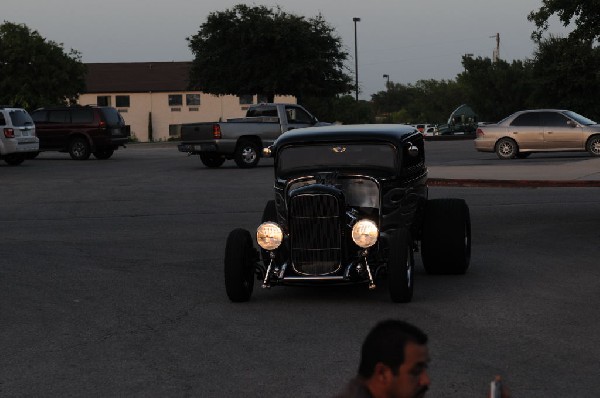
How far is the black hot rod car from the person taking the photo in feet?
35.0

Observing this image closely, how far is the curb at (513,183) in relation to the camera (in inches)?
990

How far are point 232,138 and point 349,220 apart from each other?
2573 cm

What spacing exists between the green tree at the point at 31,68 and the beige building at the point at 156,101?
1608 inches

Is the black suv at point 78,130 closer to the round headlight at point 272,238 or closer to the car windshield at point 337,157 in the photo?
the car windshield at point 337,157

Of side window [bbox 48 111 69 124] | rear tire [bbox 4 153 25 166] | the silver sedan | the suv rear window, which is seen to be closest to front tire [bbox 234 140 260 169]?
the silver sedan

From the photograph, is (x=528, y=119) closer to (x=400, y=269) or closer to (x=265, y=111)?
(x=265, y=111)

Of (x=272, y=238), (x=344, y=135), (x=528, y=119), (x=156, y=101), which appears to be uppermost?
(x=156, y=101)

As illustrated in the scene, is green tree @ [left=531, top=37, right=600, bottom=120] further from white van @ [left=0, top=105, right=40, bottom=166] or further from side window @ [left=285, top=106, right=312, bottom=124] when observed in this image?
white van @ [left=0, top=105, right=40, bottom=166]

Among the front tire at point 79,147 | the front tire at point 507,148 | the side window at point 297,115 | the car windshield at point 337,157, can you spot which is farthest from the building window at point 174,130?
the car windshield at point 337,157

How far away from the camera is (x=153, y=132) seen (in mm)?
121062

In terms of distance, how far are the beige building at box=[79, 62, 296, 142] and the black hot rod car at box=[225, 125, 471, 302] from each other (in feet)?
348

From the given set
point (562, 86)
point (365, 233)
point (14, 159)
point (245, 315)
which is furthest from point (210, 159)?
point (562, 86)

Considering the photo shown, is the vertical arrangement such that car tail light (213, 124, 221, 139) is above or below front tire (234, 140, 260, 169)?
above

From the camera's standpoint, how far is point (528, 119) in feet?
→ 124
